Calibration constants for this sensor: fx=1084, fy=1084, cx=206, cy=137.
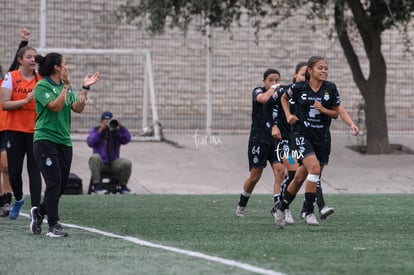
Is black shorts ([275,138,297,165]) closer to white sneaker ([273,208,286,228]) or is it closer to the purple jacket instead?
white sneaker ([273,208,286,228])

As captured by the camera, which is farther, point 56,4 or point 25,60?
point 56,4

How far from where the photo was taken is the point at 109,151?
20.5m

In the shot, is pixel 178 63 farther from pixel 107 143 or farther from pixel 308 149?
pixel 308 149

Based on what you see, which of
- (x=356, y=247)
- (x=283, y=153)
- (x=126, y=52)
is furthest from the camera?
(x=126, y=52)

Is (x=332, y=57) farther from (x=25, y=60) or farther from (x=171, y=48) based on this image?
(x=25, y=60)

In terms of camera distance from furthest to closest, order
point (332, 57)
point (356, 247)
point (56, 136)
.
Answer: point (332, 57)
point (56, 136)
point (356, 247)

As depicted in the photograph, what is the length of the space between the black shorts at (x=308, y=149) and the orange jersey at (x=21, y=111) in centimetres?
321

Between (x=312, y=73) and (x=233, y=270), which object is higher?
(x=312, y=73)

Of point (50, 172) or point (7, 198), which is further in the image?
point (7, 198)

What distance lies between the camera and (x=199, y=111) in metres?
25.8

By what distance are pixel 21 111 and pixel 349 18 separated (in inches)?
489

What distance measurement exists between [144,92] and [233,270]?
17014 millimetres

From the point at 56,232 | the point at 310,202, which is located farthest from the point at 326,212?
the point at 56,232

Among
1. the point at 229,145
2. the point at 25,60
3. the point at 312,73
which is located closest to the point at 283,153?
the point at 312,73
